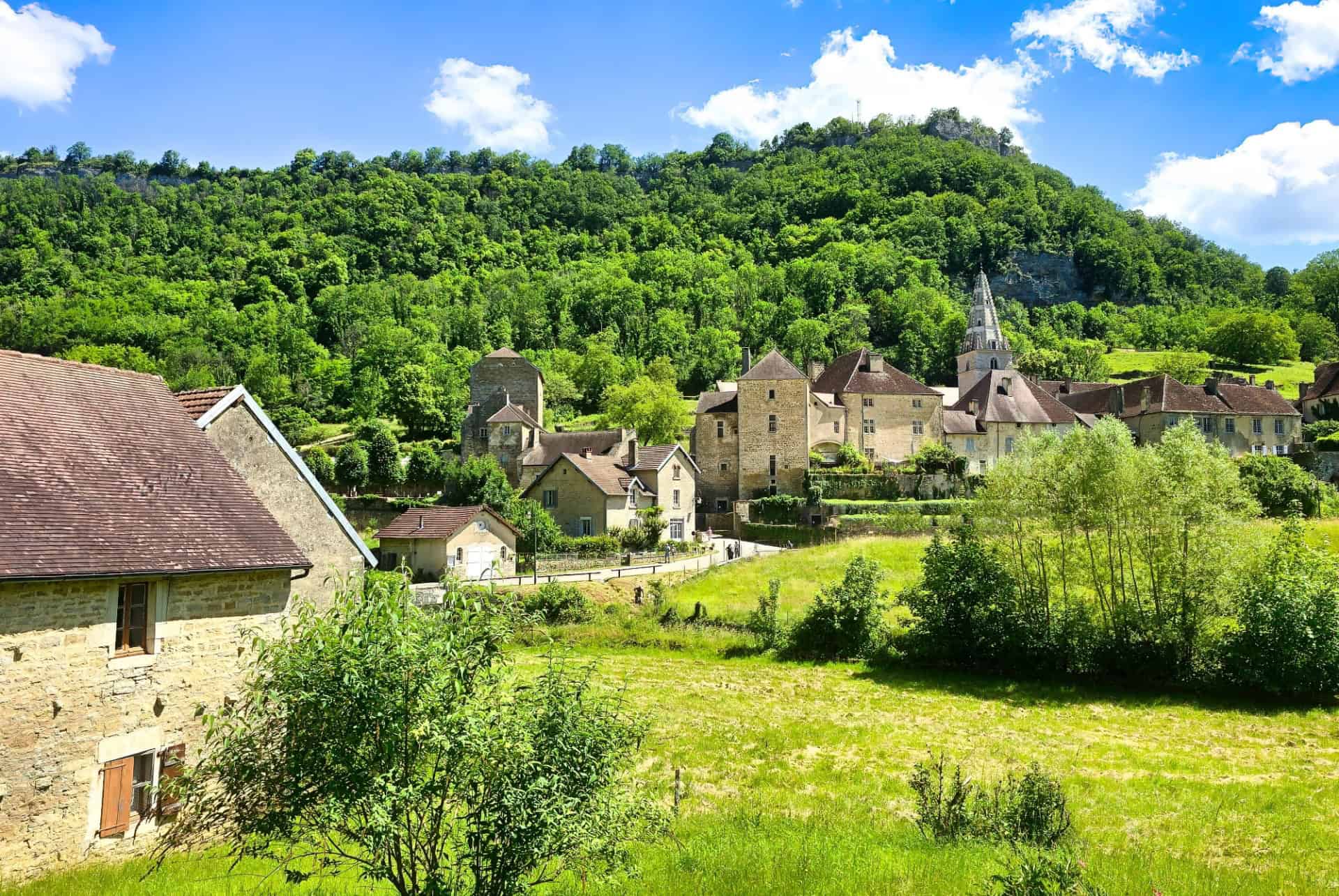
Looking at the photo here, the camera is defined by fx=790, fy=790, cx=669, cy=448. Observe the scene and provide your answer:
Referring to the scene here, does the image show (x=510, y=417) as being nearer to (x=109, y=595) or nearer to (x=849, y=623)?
(x=849, y=623)

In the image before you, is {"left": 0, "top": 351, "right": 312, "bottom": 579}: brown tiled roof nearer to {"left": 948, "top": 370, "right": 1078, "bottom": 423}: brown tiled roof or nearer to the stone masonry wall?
the stone masonry wall

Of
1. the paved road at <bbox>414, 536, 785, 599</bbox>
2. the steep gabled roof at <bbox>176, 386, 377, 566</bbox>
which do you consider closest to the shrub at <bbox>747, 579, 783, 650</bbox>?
the paved road at <bbox>414, 536, 785, 599</bbox>

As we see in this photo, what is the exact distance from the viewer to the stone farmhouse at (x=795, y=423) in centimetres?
5384

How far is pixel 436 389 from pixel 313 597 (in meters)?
74.0

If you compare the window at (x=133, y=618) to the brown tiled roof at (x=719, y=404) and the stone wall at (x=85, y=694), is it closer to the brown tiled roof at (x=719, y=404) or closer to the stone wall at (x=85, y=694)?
the stone wall at (x=85, y=694)

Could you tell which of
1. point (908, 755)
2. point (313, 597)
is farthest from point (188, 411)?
point (908, 755)

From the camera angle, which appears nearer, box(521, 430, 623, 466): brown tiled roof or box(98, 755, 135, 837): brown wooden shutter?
box(98, 755, 135, 837): brown wooden shutter

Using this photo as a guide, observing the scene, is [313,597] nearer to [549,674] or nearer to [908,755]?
[549,674]

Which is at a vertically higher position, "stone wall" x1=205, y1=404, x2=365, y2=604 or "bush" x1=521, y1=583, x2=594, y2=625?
"stone wall" x1=205, y1=404, x2=365, y2=604

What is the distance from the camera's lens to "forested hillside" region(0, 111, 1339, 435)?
3893 inches

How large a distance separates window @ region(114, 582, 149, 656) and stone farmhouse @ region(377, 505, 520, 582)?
1113 inches

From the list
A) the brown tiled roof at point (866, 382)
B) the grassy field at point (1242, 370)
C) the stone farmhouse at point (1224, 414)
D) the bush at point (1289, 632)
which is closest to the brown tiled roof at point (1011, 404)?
the stone farmhouse at point (1224, 414)

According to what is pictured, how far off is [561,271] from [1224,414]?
105379mm

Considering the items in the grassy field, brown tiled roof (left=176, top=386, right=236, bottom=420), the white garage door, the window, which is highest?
the grassy field
